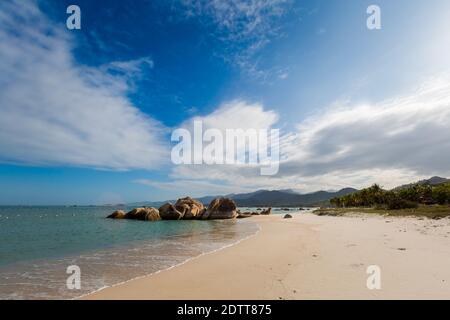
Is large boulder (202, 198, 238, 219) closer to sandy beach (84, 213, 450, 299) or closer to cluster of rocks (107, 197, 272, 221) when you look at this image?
cluster of rocks (107, 197, 272, 221)

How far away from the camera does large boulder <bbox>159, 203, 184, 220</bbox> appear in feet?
182

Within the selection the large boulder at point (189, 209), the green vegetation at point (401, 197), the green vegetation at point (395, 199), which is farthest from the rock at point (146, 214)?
the green vegetation at point (401, 197)

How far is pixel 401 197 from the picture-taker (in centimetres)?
7825

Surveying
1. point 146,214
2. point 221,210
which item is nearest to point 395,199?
point 221,210

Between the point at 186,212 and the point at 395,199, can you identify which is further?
the point at 395,199

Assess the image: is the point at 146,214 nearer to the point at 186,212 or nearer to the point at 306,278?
the point at 186,212

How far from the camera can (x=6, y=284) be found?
368 inches

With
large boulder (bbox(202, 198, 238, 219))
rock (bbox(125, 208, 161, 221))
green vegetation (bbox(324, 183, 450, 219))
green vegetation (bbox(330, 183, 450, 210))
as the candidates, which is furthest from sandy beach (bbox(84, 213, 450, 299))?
green vegetation (bbox(330, 183, 450, 210))

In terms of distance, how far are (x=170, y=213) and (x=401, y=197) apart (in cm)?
6730

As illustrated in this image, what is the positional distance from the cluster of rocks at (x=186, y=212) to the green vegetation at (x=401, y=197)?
34.6 m
